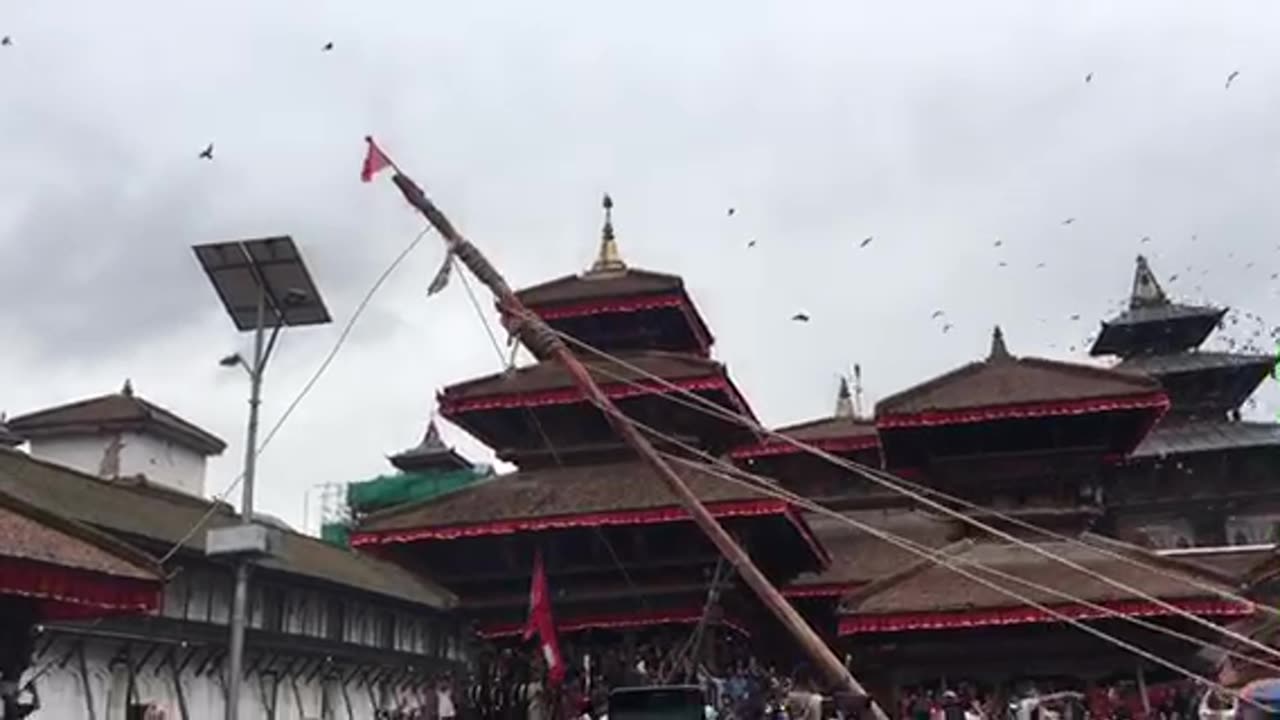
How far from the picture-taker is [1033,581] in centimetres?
2078

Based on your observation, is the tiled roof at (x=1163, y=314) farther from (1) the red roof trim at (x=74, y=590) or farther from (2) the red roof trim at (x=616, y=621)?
(1) the red roof trim at (x=74, y=590)

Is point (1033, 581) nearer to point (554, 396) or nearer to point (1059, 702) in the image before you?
point (1059, 702)

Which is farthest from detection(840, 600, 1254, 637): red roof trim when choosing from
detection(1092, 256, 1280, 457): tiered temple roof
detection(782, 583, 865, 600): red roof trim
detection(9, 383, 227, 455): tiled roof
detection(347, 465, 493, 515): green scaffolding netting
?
detection(347, 465, 493, 515): green scaffolding netting

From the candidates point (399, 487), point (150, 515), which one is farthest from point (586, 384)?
point (399, 487)

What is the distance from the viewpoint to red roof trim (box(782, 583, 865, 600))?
25.7 m

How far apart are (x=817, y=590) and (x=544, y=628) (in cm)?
640

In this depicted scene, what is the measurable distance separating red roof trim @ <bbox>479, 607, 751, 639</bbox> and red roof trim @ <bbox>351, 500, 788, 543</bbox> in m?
2.16

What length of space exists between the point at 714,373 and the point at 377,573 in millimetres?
25332

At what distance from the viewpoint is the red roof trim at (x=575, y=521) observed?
846 inches

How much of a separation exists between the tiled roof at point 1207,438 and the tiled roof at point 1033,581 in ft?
60.0

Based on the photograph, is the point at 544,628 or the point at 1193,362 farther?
the point at 1193,362

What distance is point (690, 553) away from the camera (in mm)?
23125

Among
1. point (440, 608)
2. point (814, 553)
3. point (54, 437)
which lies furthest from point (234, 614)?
point (54, 437)

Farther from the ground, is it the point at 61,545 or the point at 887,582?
the point at 61,545
